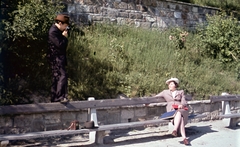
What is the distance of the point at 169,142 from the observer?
6637 mm

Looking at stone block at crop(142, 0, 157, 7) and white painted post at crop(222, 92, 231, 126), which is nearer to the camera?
white painted post at crop(222, 92, 231, 126)

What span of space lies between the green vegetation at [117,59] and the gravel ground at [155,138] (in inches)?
32.2

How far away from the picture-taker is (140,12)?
11.5m

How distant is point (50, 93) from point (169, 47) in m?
4.80

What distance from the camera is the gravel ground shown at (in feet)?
20.1

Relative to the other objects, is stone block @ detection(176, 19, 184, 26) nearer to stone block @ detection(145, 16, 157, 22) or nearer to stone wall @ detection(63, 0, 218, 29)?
stone wall @ detection(63, 0, 218, 29)

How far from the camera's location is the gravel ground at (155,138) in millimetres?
6141

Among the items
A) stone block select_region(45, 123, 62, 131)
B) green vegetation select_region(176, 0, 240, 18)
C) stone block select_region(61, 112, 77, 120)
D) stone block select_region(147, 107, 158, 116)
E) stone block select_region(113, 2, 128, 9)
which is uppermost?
green vegetation select_region(176, 0, 240, 18)

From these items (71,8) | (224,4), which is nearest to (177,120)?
(71,8)

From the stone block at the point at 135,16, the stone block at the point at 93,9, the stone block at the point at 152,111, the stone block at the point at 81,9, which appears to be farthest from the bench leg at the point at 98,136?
the stone block at the point at 135,16

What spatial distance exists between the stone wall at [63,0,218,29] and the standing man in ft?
11.9

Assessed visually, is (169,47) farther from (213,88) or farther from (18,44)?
(18,44)

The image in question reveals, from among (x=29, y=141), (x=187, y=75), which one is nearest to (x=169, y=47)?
(x=187, y=75)

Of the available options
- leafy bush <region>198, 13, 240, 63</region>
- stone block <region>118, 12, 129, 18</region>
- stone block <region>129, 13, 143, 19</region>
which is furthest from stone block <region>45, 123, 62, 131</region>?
leafy bush <region>198, 13, 240, 63</region>
